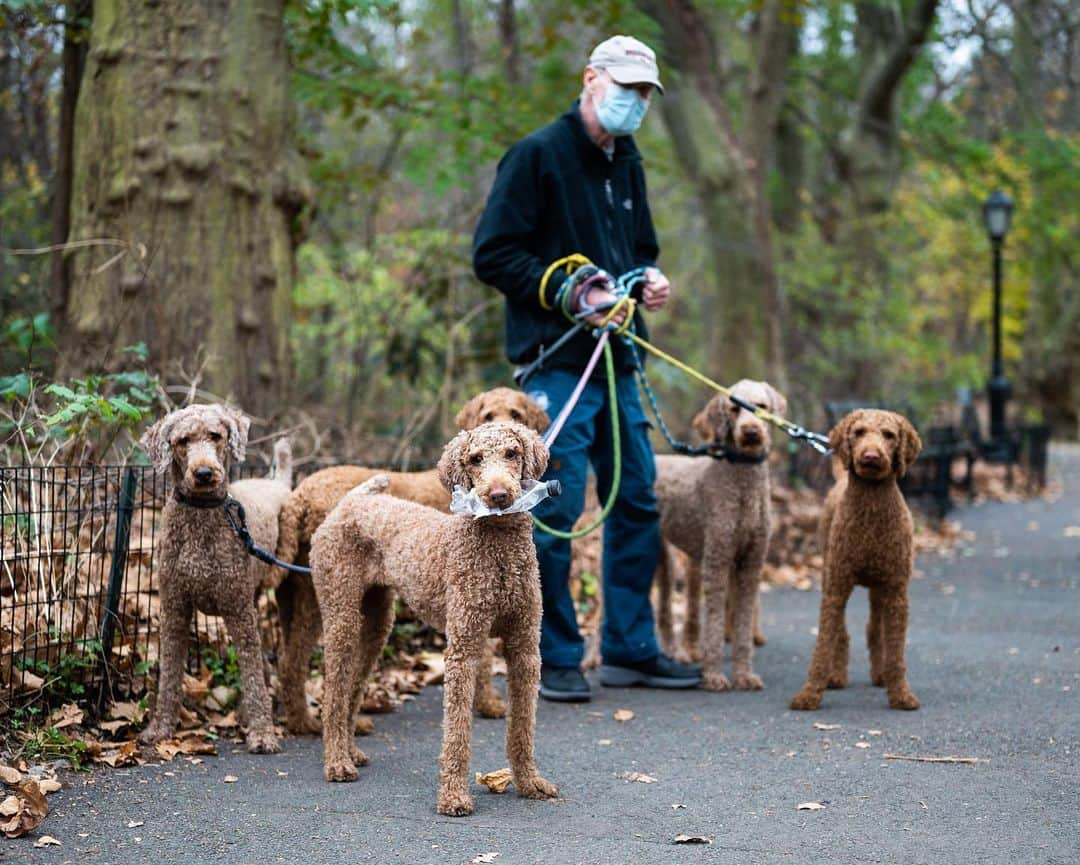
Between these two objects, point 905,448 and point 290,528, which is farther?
point 905,448

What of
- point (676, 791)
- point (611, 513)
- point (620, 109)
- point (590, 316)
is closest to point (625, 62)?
point (620, 109)

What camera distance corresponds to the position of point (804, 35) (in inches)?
821

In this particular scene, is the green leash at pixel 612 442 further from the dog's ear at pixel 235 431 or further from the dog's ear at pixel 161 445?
the dog's ear at pixel 161 445

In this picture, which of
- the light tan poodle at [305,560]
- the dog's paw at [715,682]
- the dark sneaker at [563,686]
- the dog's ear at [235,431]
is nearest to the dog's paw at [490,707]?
the light tan poodle at [305,560]

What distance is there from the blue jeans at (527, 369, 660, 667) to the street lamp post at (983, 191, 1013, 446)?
1217 centimetres

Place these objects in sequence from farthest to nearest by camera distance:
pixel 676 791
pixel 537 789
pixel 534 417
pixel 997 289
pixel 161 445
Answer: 1. pixel 997 289
2. pixel 534 417
3. pixel 161 445
4. pixel 676 791
5. pixel 537 789

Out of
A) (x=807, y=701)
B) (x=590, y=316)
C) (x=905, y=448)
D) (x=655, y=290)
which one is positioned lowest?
(x=807, y=701)

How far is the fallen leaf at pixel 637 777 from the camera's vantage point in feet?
14.4

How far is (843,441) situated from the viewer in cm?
531

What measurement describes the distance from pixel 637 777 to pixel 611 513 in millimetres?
1755

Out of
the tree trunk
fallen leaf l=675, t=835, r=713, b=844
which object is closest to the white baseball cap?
the tree trunk

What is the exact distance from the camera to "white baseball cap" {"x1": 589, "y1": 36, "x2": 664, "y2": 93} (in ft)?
18.3

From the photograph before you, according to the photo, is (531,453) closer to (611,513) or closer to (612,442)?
(612,442)

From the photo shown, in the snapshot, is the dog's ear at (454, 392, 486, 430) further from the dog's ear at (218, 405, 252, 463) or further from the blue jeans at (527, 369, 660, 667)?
the dog's ear at (218, 405, 252, 463)
